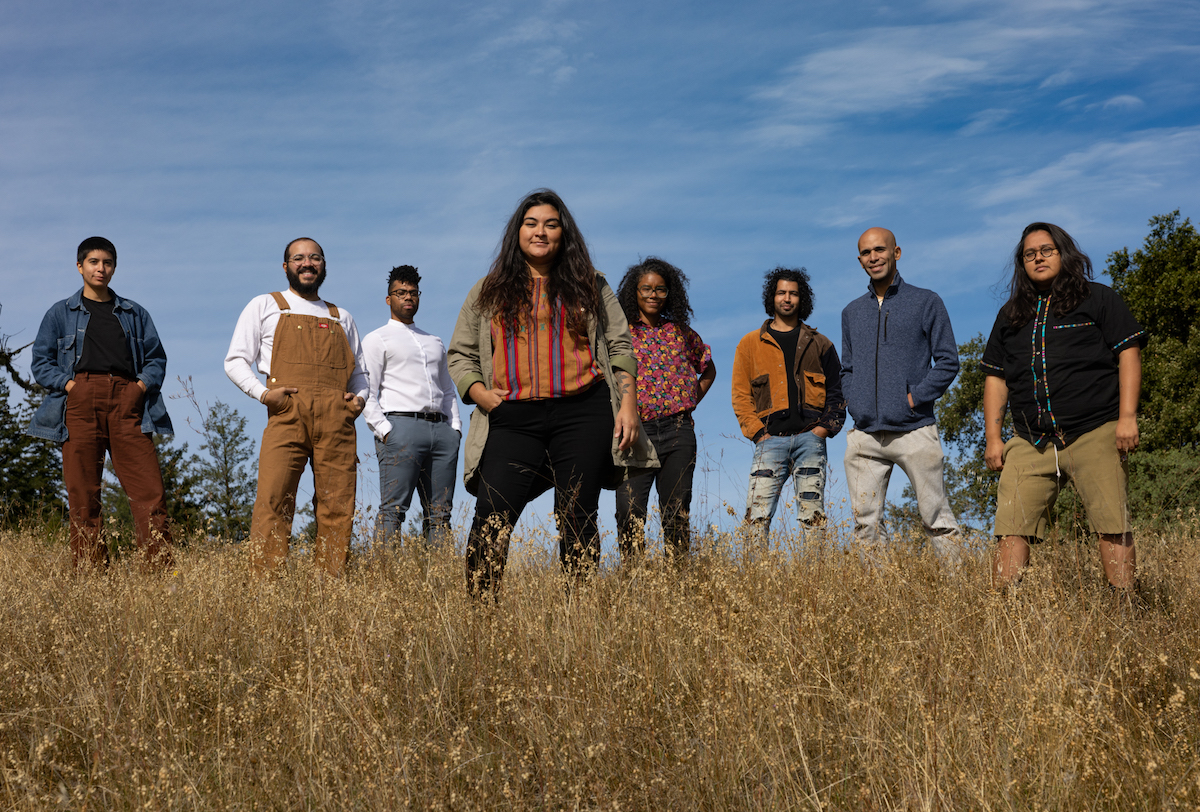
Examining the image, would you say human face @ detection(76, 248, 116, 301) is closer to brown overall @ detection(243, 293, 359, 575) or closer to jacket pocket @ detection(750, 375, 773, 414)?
brown overall @ detection(243, 293, 359, 575)

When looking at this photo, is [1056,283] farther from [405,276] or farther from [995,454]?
[405,276]

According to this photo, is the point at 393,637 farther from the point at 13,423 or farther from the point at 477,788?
the point at 13,423

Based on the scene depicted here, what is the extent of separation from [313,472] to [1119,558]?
16.7 ft

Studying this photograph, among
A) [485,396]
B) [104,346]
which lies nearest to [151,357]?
[104,346]

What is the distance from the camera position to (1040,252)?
5023mm

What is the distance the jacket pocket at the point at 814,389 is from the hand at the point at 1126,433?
2305 mm

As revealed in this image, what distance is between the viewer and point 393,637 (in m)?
4.00

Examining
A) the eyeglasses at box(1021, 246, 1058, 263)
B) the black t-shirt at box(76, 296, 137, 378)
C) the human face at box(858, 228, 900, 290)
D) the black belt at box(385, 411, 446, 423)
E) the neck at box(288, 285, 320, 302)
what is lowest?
the black belt at box(385, 411, 446, 423)

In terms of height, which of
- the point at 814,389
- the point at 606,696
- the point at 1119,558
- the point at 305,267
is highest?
the point at 305,267

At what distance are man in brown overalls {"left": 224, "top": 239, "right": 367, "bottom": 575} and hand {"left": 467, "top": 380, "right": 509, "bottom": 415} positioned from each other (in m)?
2.10

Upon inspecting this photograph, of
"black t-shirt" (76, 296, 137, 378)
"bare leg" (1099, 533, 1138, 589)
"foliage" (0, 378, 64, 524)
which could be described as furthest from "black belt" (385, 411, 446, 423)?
"foliage" (0, 378, 64, 524)

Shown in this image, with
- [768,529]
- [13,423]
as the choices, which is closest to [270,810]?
[768,529]

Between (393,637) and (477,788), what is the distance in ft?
4.62

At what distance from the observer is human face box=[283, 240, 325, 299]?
6344mm
